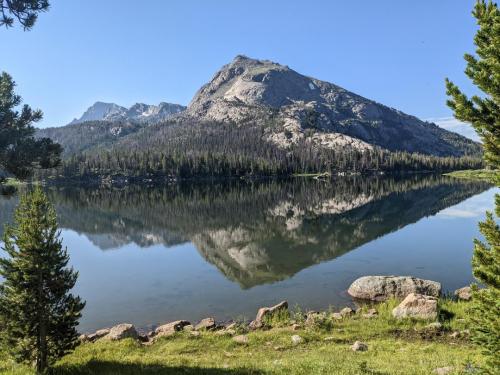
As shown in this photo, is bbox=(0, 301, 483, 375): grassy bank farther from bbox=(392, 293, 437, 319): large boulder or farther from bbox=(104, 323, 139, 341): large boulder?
bbox=(104, 323, 139, 341): large boulder

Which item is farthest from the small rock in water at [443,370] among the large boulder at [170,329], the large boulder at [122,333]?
the large boulder at [122,333]

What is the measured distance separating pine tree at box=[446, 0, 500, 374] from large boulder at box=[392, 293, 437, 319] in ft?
56.0

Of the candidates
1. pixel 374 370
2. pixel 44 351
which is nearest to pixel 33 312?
pixel 44 351

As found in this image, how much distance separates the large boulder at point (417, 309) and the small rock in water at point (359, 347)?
6397mm

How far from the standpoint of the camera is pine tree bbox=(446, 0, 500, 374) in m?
8.83

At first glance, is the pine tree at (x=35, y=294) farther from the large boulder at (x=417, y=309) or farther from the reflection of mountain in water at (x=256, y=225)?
the reflection of mountain in water at (x=256, y=225)

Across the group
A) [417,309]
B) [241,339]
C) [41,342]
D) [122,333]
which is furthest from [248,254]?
[41,342]

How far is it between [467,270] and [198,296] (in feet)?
95.9

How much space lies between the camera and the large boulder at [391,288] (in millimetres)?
32428

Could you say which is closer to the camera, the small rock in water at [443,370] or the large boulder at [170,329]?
the small rock in water at [443,370]

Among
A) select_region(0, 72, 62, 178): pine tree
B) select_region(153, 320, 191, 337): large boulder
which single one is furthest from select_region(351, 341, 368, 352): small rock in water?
select_region(0, 72, 62, 178): pine tree

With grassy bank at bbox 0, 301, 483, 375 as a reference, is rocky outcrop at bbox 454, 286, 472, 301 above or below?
below

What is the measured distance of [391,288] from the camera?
110 ft

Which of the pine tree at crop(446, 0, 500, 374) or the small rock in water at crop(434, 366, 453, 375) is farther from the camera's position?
the small rock in water at crop(434, 366, 453, 375)
